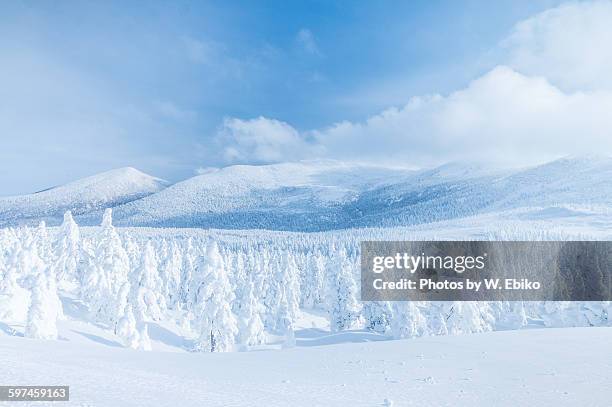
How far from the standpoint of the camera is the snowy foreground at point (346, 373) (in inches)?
518

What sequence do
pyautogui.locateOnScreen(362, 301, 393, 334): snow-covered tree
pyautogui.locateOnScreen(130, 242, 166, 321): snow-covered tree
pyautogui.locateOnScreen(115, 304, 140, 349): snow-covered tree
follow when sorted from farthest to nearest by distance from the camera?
pyautogui.locateOnScreen(362, 301, 393, 334): snow-covered tree, pyautogui.locateOnScreen(130, 242, 166, 321): snow-covered tree, pyautogui.locateOnScreen(115, 304, 140, 349): snow-covered tree

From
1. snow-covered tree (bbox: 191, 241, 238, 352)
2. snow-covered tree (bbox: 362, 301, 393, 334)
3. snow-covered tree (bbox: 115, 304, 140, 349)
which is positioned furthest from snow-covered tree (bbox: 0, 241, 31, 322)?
snow-covered tree (bbox: 362, 301, 393, 334)

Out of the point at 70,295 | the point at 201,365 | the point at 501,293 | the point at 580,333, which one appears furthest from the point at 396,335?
the point at 70,295

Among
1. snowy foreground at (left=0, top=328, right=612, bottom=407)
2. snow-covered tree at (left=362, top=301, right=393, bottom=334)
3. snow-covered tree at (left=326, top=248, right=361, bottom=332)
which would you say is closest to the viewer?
snowy foreground at (left=0, top=328, right=612, bottom=407)

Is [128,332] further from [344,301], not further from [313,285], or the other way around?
[313,285]

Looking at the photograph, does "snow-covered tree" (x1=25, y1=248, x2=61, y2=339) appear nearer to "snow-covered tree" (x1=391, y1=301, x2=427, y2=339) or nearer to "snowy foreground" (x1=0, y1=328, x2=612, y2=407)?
"snowy foreground" (x1=0, y1=328, x2=612, y2=407)

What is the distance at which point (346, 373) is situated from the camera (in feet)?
55.5

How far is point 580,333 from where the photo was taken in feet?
73.6

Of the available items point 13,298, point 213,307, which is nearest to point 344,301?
point 213,307

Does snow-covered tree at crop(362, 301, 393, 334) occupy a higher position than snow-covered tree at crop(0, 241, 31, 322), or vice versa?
snow-covered tree at crop(0, 241, 31, 322)

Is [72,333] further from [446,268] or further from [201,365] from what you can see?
[446,268]

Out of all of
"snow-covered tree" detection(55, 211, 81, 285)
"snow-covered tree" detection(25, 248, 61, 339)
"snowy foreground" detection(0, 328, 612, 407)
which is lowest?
"snow-covered tree" detection(25, 248, 61, 339)

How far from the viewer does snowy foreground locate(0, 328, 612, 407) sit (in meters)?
13.2

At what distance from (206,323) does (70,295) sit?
3059 centimetres
